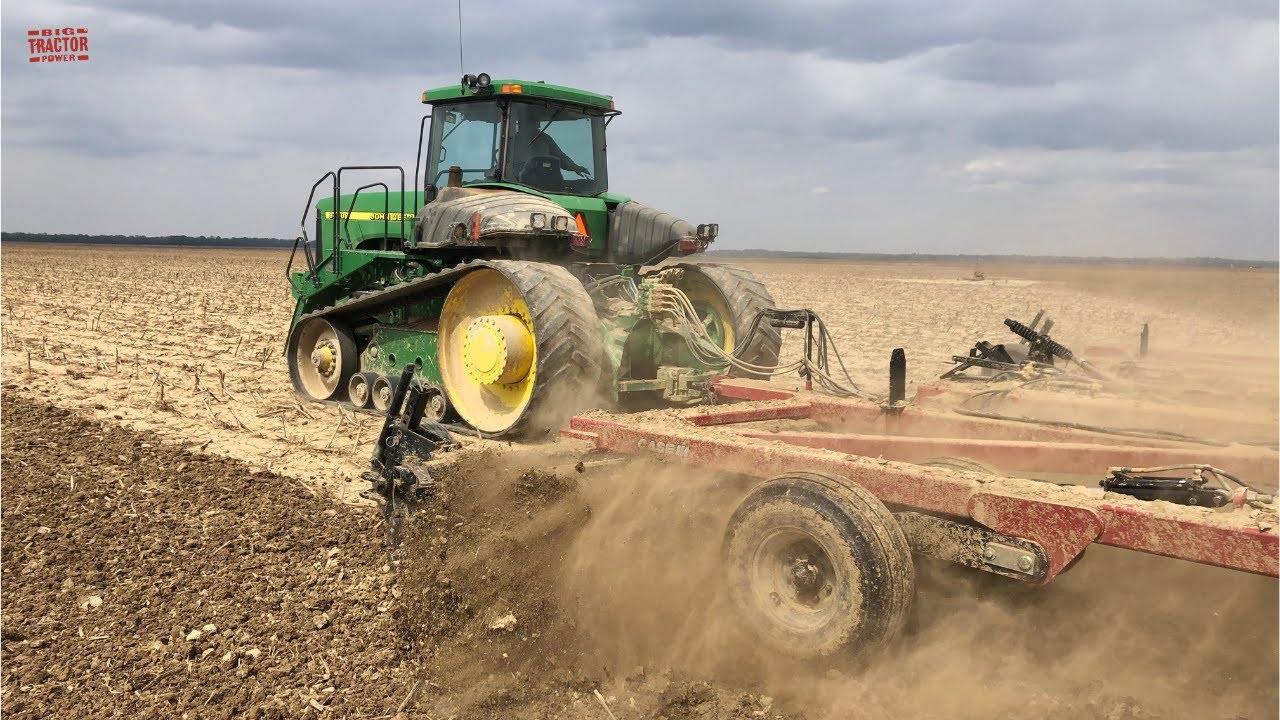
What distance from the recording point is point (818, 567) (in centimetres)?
369

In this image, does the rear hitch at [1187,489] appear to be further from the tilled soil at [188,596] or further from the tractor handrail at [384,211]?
the tractor handrail at [384,211]

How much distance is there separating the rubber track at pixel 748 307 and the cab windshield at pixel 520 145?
1.55 meters

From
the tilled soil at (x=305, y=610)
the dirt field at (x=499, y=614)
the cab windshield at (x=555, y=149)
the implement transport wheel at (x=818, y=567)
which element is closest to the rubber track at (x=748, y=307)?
the cab windshield at (x=555, y=149)

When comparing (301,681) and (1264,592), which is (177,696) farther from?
(1264,592)

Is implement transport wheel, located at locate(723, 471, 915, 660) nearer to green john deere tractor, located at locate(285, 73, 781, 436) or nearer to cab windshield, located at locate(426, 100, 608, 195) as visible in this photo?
green john deere tractor, located at locate(285, 73, 781, 436)

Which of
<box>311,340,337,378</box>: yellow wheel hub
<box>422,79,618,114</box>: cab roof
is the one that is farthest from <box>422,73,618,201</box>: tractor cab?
<box>311,340,337,378</box>: yellow wheel hub

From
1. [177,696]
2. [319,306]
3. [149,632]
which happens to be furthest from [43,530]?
[319,306]

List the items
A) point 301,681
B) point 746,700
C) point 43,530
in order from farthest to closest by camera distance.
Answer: point 43,530
point 301,681
point 746,700

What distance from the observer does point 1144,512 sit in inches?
119

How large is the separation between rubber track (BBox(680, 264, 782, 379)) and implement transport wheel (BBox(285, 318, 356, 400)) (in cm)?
367

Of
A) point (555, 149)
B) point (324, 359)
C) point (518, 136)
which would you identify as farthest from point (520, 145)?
point (324, 359)

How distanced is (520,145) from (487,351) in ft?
7.51

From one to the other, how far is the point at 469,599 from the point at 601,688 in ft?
2.79

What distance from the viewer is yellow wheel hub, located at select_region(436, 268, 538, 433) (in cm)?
704
